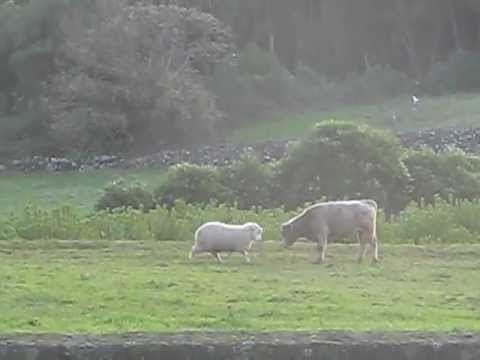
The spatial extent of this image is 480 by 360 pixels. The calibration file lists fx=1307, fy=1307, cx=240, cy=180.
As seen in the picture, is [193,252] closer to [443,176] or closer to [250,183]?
[250,183]

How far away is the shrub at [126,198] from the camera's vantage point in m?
34.2

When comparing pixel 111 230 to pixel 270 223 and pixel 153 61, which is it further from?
pixel 153 61

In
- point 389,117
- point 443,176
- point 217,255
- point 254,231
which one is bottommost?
point 217,255

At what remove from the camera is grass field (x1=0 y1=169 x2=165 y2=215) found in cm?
4691

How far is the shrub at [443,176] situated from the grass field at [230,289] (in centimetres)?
1355

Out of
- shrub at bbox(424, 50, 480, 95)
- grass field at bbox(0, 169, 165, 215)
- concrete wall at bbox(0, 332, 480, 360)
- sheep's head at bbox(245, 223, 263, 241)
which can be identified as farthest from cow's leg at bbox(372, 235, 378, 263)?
shrub at bbox(424, 50, 480, 95)

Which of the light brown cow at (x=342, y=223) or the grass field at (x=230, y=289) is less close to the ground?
the light brown cow at (x=342, y=223)

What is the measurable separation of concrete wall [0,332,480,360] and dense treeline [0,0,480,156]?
5281cm

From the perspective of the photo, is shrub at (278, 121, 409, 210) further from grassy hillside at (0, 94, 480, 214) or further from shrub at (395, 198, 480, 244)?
grassy hillside at (0, 94, 480, 214)

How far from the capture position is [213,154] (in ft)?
186

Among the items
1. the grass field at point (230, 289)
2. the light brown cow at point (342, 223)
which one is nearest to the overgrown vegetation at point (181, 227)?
the grass field at point (230, 289)

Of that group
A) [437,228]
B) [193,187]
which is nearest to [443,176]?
[193,187]

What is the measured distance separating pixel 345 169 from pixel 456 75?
35.6 m

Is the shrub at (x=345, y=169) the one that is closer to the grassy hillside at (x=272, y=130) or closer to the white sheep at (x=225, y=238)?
the grassy hillside at (x=272, y=130)
